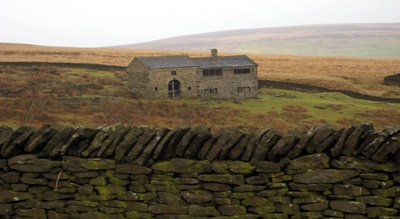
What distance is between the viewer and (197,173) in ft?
21.0

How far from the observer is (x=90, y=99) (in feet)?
165

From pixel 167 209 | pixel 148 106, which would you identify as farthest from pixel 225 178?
pixel 148 106

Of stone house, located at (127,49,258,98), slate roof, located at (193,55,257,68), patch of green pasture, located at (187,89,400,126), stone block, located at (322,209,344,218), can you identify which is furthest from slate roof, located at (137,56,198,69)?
stone block, located at (322,209,344,218)

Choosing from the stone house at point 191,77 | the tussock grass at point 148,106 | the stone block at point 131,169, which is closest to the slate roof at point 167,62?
the stone house at point 191,77

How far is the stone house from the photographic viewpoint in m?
57.9

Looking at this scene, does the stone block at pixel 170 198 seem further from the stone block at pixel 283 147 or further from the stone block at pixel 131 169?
the stone block at pixel 283 147

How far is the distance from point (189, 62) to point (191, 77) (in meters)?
2.44

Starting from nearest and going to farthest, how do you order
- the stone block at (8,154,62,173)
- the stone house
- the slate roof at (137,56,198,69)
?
the stone block at (8,154,62,173), the stone house, the slate roof at (137,56,198,69)

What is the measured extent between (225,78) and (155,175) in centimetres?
5553

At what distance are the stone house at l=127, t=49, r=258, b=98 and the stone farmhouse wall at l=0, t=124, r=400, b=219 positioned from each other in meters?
50.7

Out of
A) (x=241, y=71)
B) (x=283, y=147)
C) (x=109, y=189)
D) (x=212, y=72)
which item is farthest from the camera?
(x=241, y=71)

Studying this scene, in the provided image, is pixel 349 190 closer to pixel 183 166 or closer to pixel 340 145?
pixel 340 145

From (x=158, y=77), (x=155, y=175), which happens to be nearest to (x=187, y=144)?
(x=155, y=175)

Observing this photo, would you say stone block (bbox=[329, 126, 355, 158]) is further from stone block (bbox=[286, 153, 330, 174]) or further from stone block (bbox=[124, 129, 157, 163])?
stone block (bbox=[124, 129, 157, 163])
